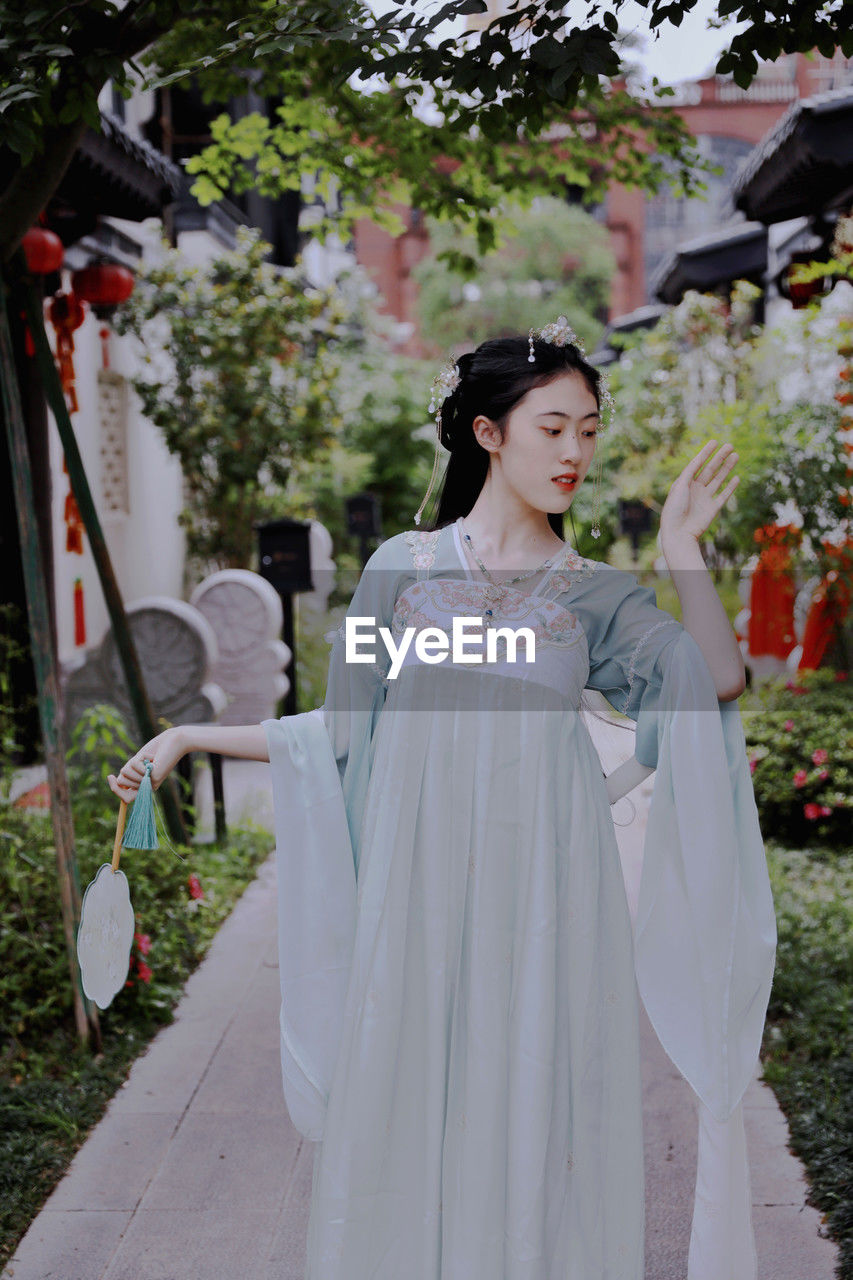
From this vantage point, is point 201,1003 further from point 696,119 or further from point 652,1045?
point 696,119

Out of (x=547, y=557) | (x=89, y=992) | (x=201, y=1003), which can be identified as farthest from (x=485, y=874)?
(x=201, y=1003)

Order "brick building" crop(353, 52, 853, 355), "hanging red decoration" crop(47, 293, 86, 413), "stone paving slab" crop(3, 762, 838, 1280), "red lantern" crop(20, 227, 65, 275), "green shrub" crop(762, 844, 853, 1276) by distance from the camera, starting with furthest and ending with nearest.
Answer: "brick building" crop(353, 52, 853, 355), "hanging red decoration" crop(47, 293, 86, 413), "red lantern" crop(20, 227, 65, 275), "green shrub" crop(762, 844, 853, 1276), "stone paving slab" crop(3, 762, 838, 1280)

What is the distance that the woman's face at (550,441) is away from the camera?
2.22 metres

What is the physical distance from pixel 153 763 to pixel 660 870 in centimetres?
87

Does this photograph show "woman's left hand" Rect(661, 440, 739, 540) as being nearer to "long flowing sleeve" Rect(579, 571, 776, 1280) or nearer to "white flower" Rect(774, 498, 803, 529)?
"long flowing sleeve" Rect(579, 571, 776, 1280)

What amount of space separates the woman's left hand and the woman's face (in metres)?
0.18

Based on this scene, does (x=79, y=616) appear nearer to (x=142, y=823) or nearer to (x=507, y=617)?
(x=142, y=823)

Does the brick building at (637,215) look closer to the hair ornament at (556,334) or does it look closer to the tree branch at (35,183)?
the tree branch at (35,183)

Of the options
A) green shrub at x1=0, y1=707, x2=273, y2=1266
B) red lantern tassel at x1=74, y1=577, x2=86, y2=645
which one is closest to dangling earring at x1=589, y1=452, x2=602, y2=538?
green shrub at x1=0, y1=707, x2=273, y2=1266

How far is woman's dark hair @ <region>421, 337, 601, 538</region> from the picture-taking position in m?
2.24

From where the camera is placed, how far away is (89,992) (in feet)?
7.53

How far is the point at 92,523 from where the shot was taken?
432 cm

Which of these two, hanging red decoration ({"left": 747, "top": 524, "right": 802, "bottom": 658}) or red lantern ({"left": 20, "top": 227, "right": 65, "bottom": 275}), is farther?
hanging red decoration ({"left": 747, "top": 524, "right": 802, "bottom": 658})

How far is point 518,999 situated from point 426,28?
181 centimetres
